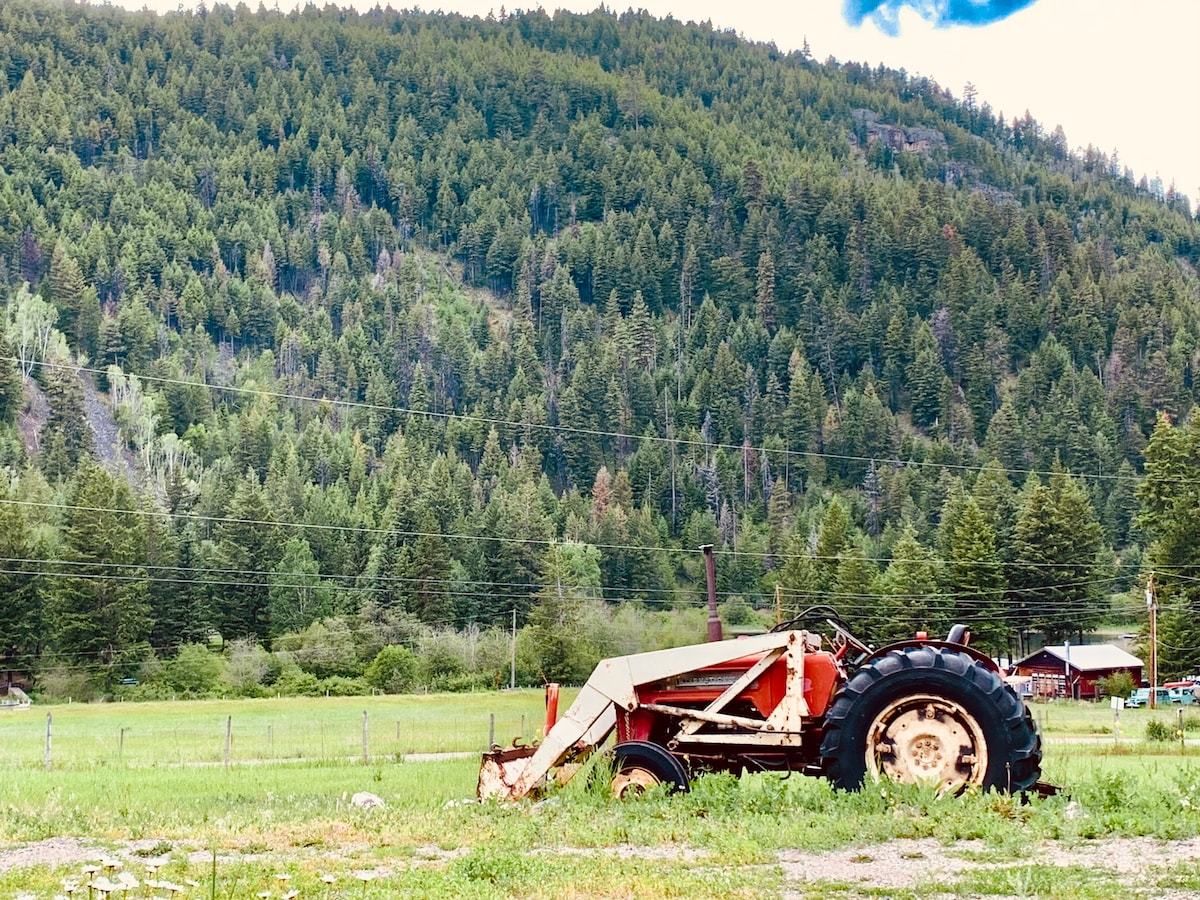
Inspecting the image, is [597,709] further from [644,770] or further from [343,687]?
[343,687]

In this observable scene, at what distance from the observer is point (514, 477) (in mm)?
194375

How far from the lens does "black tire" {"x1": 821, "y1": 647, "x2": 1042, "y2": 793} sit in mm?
15859

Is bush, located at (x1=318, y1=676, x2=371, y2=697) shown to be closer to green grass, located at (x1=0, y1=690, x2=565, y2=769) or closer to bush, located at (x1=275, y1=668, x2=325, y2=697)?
bush, located at (x1=275, y1=668, x2=325, y2=697)

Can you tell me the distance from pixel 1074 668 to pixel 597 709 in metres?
85.2

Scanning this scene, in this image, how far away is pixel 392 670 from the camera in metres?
99.4

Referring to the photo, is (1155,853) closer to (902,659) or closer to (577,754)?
(902,659)

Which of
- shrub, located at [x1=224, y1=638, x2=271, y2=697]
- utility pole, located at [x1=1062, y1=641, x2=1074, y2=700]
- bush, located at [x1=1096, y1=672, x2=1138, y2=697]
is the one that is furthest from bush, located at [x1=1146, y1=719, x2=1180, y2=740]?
shrub, located at [x1=224, y1=638, x2=271, y2=697]

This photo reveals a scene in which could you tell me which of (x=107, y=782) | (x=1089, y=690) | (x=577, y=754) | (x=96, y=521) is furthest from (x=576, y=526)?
(x=577, y=754)

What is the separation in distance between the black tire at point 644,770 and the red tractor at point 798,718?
0.01 metres

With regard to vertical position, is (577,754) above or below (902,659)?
below

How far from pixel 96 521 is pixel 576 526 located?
58.1 metres

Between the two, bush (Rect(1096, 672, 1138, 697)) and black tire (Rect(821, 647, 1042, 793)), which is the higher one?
black tire (Rect(821, 647, 1042, 793))

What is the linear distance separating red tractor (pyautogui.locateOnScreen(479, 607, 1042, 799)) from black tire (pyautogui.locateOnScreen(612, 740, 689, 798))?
0.04 ft

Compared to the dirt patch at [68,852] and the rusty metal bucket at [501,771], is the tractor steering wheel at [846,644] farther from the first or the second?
the dirt patch at [68,852]
